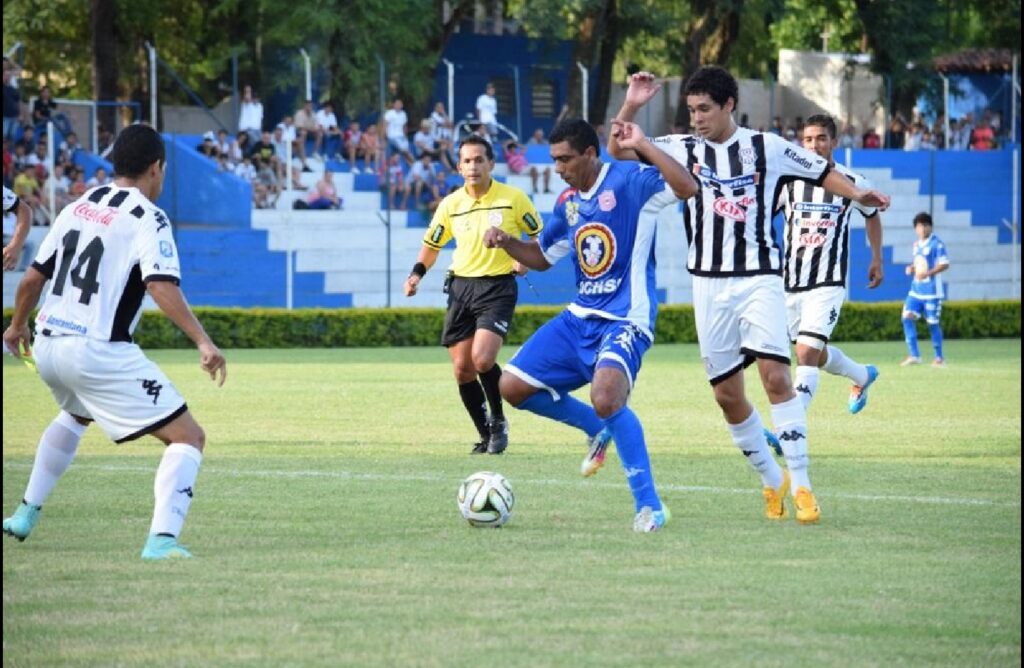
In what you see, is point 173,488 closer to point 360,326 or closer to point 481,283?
point 481,283

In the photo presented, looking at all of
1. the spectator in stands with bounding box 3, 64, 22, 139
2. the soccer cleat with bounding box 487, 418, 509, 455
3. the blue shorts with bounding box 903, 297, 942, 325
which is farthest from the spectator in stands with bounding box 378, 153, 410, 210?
the soccer cleat with bounding box 487, 418, 509, 455

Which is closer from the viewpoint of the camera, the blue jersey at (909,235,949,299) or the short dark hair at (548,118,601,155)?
the short dark hair at (548,118,601,155)

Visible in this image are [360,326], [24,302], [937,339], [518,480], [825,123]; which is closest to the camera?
[24,302]

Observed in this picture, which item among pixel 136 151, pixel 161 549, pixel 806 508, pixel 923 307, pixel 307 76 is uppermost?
pixel 307 76

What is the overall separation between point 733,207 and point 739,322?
61cm

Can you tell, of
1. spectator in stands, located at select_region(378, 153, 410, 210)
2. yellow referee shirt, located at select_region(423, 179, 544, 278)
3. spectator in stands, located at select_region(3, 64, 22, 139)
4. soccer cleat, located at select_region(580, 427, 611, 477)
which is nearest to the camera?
soccer cleat, located at select_region(580, 427, 611, 477)

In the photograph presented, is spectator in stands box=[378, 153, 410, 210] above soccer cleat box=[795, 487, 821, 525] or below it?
above

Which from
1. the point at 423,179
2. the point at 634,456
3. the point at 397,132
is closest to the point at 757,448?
the point at 634,456

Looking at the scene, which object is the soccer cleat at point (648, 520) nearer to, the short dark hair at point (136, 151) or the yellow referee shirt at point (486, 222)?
the short dark hair at point (136, 151)

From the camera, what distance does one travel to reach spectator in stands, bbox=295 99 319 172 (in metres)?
34.1

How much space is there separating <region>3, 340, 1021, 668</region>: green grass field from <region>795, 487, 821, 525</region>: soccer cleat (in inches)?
2.5

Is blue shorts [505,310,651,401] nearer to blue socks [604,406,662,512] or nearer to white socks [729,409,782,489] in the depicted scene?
blue socks [604,406,662,512]

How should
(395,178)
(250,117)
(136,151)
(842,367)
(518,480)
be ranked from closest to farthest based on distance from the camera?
(136,151)
(518,480)
(842,367)
(395,178)
(250,117)

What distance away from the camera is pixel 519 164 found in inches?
1399
